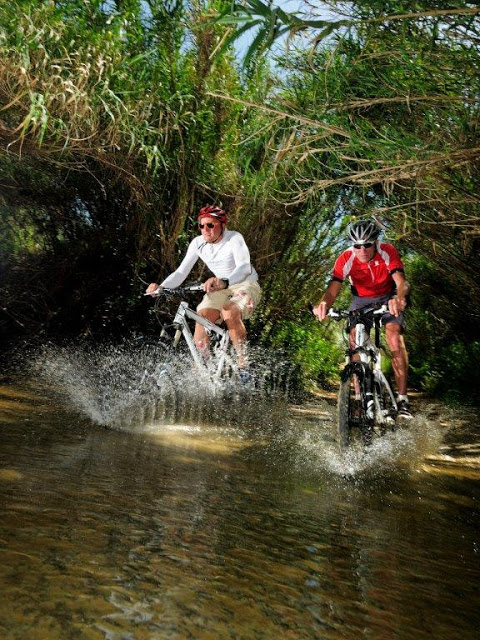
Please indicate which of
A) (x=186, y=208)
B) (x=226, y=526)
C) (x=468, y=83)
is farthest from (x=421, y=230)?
(x=226, y=526)

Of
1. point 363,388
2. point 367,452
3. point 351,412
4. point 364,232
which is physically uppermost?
point 364,232

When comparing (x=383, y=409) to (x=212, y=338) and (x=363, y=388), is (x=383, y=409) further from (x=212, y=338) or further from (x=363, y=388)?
(x=212, y=338)

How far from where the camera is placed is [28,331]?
762cm

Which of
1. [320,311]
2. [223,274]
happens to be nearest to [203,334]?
[223,274]

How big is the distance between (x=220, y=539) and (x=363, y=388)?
9.49 feet

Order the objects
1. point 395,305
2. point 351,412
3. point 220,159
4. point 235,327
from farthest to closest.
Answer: point 220,159 < point 235,327 < point 351,412 < point 395,305

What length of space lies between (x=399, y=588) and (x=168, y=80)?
616cm

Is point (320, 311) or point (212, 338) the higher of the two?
point (320, 311)

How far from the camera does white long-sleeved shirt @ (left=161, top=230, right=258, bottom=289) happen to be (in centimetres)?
629

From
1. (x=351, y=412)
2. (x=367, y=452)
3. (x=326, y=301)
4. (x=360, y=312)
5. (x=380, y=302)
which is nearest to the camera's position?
(x=367, y=452)

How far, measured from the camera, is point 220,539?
277cm

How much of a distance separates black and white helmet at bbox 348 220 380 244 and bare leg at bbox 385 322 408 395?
774mm

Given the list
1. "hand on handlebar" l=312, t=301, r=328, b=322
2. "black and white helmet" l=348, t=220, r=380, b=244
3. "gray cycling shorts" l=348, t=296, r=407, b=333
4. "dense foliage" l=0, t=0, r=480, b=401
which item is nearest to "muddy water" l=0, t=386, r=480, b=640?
"hand on handlebar" l=312, t=301, r=328, b=322

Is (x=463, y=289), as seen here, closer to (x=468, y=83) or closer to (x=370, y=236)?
(x=370, y=236)
